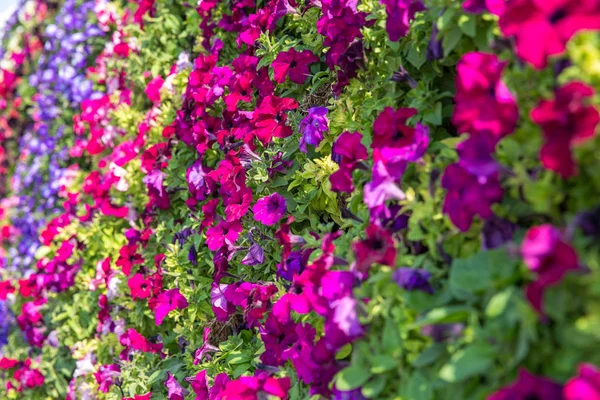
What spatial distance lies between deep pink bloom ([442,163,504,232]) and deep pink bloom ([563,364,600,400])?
358 mm

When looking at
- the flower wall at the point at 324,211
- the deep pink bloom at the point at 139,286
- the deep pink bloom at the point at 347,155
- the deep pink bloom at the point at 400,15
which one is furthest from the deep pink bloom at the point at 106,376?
the deep pink bloom at the point at 400,15

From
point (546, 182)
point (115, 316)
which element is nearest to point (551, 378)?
point (546, 182)

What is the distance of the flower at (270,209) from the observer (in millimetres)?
1937

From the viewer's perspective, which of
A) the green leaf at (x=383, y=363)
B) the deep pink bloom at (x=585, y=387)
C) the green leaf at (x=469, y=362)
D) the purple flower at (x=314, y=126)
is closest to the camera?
the deep pink bloom at (x=585, y=387)

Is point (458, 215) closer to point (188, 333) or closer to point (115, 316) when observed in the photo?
point (188, 333)

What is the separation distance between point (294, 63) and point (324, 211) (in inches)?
19.8

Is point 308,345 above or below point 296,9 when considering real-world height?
below

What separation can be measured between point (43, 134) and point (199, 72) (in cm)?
229

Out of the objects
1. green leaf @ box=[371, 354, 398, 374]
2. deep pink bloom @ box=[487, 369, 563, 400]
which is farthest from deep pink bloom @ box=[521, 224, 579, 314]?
green leaf @ box=[371, 354, 398, 374]

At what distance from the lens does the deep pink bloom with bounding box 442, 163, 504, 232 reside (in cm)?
115

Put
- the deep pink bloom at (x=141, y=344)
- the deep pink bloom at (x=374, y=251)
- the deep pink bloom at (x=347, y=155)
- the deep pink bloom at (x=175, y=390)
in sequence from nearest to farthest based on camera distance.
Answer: the deep pink bloom at (x=374, y=251), the deep pink bloom at (x=347, y=155), the deep pink bloom at (x=175, y=390), the deep pink bloom at (x=141, y=344)

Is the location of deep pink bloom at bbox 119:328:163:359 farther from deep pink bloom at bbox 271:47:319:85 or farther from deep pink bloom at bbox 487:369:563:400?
deep pink bloom at bbox 487:369:563:400

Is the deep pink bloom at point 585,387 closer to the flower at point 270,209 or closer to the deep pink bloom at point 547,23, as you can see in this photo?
the deep pink bloom at point 547,23

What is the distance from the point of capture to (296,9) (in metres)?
2.11
